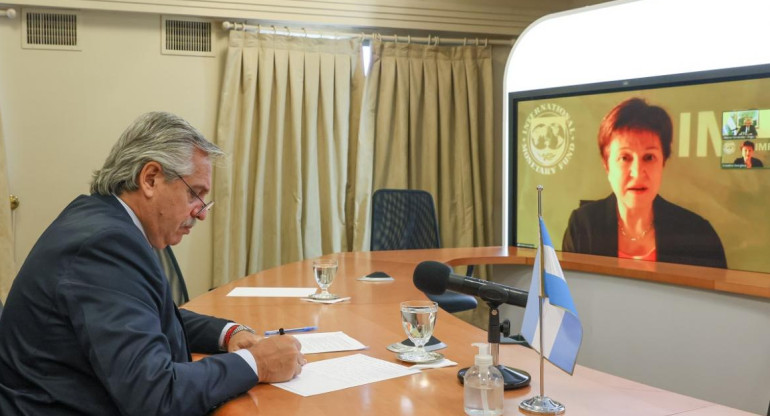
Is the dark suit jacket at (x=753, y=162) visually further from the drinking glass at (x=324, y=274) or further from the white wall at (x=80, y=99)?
the white wall at (x=80, y=99)

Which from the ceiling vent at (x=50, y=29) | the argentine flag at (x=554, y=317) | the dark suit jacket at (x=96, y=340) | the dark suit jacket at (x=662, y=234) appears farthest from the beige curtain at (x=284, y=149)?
the argentine flag at (x=554, y=317)

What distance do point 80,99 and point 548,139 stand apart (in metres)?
2.88

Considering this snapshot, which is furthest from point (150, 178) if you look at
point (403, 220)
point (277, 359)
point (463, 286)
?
point (403, 220)

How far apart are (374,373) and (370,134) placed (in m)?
3.54

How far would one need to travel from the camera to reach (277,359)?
138 cm

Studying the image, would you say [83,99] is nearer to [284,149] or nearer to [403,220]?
[284,149]

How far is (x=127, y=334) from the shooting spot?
1.21 m

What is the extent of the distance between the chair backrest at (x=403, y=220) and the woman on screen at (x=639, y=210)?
33.8 inches

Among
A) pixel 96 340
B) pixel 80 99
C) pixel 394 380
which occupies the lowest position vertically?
pixel 394 380

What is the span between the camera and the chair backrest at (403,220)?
160 inches


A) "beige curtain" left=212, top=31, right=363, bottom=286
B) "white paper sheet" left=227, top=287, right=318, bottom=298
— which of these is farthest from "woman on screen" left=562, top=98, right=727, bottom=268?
"white paper sheet" left=227, top=287, right=318, bottom=298

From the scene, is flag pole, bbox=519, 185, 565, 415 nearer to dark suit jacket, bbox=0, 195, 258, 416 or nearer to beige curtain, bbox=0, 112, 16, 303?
dark suit jacket, bbox=0, 195, 258, 416

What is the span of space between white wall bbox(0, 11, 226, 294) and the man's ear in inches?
127

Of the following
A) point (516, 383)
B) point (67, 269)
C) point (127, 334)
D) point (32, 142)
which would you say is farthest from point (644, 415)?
point (32, 142)
